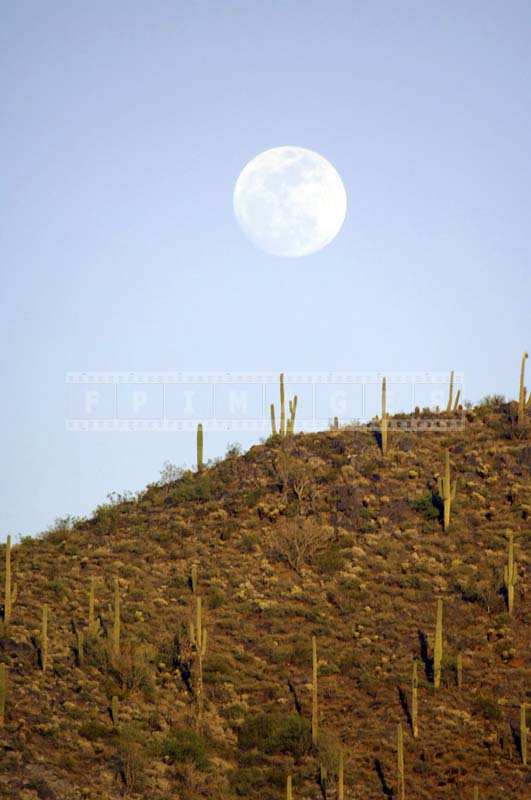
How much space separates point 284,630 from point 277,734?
7.03 m

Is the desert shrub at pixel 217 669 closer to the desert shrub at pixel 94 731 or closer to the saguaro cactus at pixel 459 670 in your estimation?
the desert shrub at pixel 94 731

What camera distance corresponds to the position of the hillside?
98.7ft

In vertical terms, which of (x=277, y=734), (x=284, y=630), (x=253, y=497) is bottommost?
(x=277, y=734)

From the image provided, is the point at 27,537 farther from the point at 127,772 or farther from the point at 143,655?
the point at 127,772

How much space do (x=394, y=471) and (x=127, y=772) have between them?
78.9 feet

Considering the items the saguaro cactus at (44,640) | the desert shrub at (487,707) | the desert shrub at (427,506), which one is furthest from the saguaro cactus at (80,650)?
the desert shrub at (427,506)

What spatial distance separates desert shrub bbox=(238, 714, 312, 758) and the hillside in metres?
0.06

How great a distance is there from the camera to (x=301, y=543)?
1720 inches

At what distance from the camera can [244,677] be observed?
35.7m

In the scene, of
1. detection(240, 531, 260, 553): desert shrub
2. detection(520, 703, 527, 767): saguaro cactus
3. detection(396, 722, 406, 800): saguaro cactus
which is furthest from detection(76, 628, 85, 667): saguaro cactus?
detection(520, 703, 527, 767): saguaro cactus

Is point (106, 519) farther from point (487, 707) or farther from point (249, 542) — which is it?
point (487, 707)

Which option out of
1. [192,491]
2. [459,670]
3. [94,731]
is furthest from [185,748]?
[192,491]

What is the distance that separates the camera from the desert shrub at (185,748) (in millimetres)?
30312

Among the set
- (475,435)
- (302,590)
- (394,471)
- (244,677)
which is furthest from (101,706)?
(475,435)
